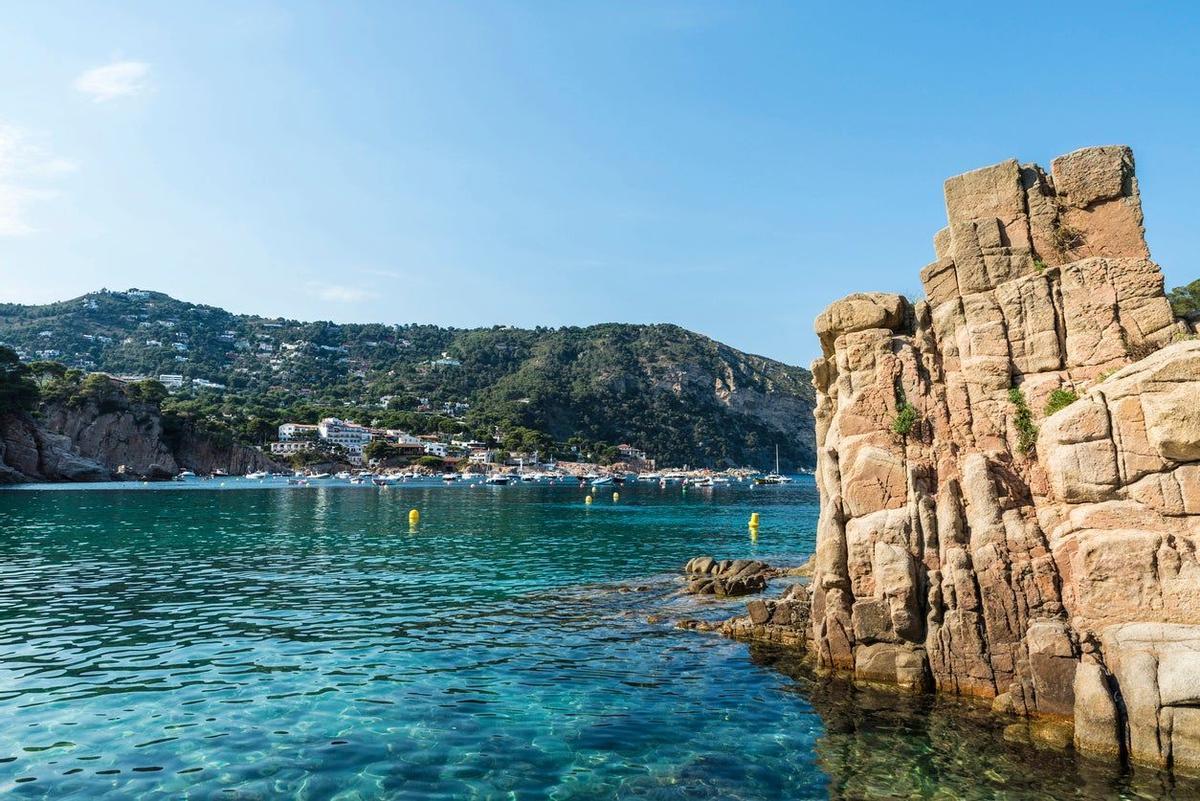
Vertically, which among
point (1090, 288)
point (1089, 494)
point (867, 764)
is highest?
point (1090, 288)

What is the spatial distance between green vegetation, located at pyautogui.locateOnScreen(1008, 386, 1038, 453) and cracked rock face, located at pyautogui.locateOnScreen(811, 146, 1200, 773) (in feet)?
0.10

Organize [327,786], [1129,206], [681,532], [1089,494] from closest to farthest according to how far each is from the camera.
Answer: [327,786]
[1089,494]
[1129,206]
[681,532]

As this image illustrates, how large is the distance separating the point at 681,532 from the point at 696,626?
32707 millimetres

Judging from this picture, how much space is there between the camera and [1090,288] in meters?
14.2

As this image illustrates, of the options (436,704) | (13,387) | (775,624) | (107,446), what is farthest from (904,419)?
(107,446)

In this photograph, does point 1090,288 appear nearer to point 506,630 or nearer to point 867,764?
point 867,764

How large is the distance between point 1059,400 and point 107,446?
154223 millimetres

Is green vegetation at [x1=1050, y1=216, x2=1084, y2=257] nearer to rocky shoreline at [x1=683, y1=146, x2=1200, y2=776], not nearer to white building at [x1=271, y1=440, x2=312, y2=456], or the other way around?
rocky shoreline at [x1=683, y1=146, x2=1200, y2=776]

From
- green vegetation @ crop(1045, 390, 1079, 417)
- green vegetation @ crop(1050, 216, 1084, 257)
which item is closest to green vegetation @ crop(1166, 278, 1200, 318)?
green vegetation @ crop(1050, 216, 1084, 257)

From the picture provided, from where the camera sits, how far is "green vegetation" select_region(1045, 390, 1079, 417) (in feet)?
45.4

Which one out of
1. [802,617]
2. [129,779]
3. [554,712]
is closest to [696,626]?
[802,617]

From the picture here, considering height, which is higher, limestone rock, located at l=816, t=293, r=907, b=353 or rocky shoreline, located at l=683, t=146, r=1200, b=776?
limestone rock, located at l=816, t=293, r=907, b=353

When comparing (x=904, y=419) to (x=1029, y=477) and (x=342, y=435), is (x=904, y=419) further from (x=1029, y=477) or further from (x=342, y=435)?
(x=342, y=435)

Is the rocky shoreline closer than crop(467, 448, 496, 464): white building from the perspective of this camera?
Yes
